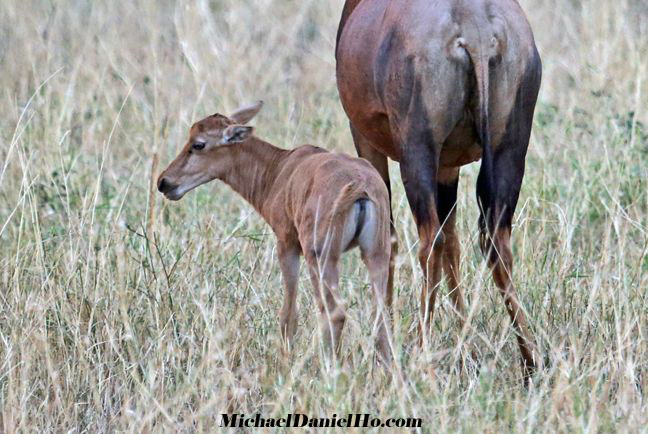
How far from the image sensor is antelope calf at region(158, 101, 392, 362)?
17.6ft

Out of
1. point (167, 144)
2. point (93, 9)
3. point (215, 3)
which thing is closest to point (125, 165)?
point (167, 144)

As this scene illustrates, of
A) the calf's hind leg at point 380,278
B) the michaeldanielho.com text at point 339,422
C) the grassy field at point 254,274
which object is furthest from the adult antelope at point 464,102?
the michaeldanielho.com text at point 339,422

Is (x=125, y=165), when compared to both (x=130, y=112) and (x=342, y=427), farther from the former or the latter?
(x=342, y=427)

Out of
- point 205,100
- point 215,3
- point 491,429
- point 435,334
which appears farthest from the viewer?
point 215,3

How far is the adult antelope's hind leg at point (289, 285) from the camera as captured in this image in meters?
5.82

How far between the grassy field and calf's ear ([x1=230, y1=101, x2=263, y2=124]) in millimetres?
592

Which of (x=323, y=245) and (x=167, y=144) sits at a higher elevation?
(x=167, y=144)

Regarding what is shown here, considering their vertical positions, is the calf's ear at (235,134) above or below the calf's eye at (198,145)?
above

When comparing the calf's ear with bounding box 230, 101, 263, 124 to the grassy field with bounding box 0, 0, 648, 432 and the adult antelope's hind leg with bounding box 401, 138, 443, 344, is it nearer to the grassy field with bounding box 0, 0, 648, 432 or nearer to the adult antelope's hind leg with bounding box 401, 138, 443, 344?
the grassy field with bounding box 0, 0, 648, 432

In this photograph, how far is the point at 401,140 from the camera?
223 inches

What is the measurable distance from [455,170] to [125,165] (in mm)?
3198

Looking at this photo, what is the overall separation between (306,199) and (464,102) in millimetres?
777

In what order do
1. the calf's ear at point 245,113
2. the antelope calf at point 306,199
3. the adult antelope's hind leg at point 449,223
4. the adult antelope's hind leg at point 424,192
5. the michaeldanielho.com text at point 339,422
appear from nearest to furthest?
the michaeldanielho.com text at point 339,422 < the antelope calf at point 306,199 < the adult antelope's hind leg at point 424,192 < the calf's ear at point 245,113 < the adult antelope's hind leg at point 449,223

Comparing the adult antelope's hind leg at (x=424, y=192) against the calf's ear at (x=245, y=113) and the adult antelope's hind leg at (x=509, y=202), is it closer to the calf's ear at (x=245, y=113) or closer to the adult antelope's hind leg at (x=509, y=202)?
the adult antelope's hind leg at (x=509, y=202)
